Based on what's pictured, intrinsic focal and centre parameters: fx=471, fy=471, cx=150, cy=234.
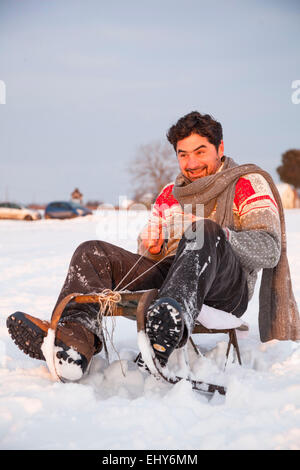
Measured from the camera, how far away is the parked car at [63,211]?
2178 cm

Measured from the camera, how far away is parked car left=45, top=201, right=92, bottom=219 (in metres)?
21.8

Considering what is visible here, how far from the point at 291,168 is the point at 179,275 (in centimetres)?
4263

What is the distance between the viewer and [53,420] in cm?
172

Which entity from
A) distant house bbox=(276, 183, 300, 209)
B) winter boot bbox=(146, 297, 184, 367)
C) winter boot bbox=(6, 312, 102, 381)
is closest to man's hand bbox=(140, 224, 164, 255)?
winter boot bbox=(6, 312, 102, 381)

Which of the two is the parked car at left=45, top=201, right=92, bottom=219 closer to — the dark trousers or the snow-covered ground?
the snow-covered ground

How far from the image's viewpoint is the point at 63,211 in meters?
22.0

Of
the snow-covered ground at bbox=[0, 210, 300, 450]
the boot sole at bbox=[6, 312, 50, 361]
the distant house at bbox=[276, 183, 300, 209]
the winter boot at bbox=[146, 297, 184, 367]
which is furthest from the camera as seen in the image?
the distant house at bbox=[276, 183, 300, 209]

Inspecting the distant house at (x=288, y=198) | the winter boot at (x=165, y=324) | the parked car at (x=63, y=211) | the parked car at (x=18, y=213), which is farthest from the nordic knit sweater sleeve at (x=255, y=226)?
the distant house at (x=288, y=198)

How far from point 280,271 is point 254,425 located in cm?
121

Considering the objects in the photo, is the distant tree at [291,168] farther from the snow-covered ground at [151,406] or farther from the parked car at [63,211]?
the snow-covered ground at [151,406]

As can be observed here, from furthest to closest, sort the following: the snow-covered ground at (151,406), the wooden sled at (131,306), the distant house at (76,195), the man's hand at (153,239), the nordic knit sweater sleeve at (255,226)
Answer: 1. the distant house at (76,195)
2. the man's hand at (153,239)
3. the nordic knit sweater sleeve at (255,226)
4. the wooden sled at (131,306)
5. the snow-covered ground at (151,406)

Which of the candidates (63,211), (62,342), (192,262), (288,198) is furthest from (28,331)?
(288,198)

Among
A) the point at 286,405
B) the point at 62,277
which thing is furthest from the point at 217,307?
the point at 62,277

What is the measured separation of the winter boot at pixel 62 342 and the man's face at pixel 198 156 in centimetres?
125
